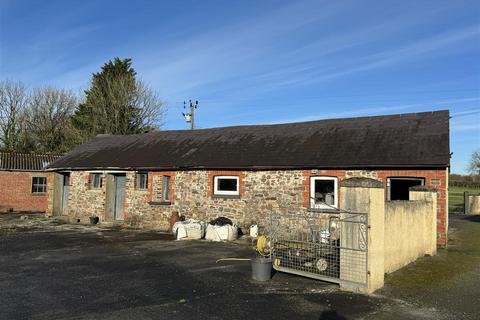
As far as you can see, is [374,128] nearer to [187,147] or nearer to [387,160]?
[387,160]

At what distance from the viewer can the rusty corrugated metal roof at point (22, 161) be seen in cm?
2770

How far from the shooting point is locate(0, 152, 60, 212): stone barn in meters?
27.7

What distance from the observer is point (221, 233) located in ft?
49.0

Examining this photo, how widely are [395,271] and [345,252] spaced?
2.27m

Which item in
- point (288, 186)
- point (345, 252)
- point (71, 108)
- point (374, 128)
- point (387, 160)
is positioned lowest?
point (345, 252)

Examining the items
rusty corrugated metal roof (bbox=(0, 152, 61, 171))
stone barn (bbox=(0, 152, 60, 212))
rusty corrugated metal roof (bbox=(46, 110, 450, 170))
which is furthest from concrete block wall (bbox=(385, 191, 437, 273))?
rusty corrugated metal roof (bbox=(0, 152, 61, 171))

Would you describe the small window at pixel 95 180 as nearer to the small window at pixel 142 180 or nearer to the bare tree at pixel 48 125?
the small window at pixel 142 180

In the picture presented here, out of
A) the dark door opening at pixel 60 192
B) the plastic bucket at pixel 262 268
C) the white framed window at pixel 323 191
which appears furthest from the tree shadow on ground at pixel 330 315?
the dark door opening at pixel 60 192

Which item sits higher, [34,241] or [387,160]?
[387,160]

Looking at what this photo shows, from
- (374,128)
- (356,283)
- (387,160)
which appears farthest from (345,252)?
(374,128)

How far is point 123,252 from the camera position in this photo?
495 inches

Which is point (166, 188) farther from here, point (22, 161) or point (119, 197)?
point (22, 161)

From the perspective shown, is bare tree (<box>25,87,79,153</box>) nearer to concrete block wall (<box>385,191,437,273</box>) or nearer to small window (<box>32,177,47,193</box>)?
small window (<box>32,177,47,193</box>)

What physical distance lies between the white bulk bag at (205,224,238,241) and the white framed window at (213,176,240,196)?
2.28 m
